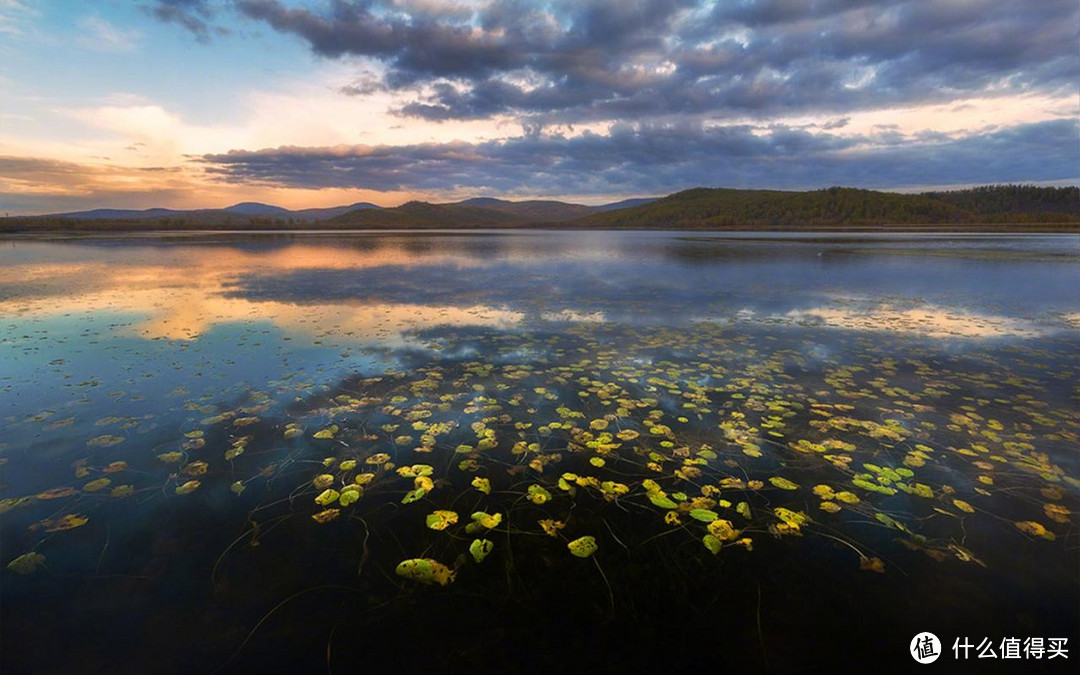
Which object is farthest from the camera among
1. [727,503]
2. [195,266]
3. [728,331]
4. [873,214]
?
[873,214]

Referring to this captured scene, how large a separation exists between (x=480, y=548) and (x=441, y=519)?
24.2 inches

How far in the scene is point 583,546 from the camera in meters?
4.30

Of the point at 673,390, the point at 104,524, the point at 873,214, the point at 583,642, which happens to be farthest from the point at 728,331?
the point at 873,214

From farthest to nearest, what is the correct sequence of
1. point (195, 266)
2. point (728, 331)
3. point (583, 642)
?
1. point (195, 266)
2. point (728, 331)
3. point (583, 642)

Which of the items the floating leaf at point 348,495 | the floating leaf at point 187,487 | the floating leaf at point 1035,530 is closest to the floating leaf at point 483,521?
the floating leaf at point 348,495

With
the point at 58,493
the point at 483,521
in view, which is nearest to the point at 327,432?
the point at 58,493

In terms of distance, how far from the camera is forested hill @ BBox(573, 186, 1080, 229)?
443 feet

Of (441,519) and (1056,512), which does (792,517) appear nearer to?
(1056,512)

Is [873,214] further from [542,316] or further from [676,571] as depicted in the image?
[676,571]

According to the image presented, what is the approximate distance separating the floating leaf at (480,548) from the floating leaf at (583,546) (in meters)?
0.76

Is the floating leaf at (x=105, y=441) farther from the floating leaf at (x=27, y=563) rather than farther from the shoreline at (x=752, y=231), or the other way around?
the shoreline at (x=752, y=231)

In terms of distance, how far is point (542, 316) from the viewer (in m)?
15.1

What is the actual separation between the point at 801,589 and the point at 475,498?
3.24 metres

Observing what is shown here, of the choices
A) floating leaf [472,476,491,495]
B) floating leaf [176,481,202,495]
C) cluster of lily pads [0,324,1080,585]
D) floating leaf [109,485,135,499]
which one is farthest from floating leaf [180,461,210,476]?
floating leaf [472,476,491,495]
